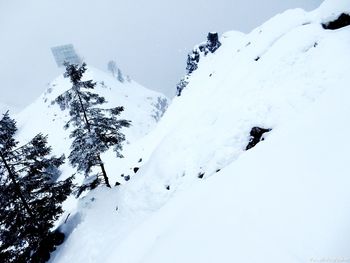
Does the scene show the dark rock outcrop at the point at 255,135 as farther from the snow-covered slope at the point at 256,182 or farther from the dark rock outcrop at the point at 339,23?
the dark rock outcrop at the point at 339,23

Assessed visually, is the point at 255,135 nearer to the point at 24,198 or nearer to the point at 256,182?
the point at 256,182

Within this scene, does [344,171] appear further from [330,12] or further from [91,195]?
[91,195]

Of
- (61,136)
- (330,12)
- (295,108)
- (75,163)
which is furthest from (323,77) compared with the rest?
(61,136)

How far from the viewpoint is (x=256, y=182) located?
20.8 feet

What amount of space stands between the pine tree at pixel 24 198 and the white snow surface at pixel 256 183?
1899 mm

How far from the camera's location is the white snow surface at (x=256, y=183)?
4.54m

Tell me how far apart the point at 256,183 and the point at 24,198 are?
13.8 meters

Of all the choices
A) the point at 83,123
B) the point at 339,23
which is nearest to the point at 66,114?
the point at 83,123

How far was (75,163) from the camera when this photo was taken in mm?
17828

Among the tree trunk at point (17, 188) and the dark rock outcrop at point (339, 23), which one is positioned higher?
the tree trunk at point (17, 188)

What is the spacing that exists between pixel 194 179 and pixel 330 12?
595 inches

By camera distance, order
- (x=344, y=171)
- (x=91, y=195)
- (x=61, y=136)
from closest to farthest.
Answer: (x=344, y=171)
(x=91, y=195)
(x=61, y=136)

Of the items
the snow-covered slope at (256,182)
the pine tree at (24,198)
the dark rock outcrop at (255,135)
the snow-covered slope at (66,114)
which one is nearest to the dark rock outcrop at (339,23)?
the snow-covered slope at (256,182)

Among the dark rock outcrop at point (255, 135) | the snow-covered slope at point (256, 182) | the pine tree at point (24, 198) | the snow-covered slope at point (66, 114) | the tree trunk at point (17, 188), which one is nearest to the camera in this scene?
the snow-covered slope at point (256, 182)
